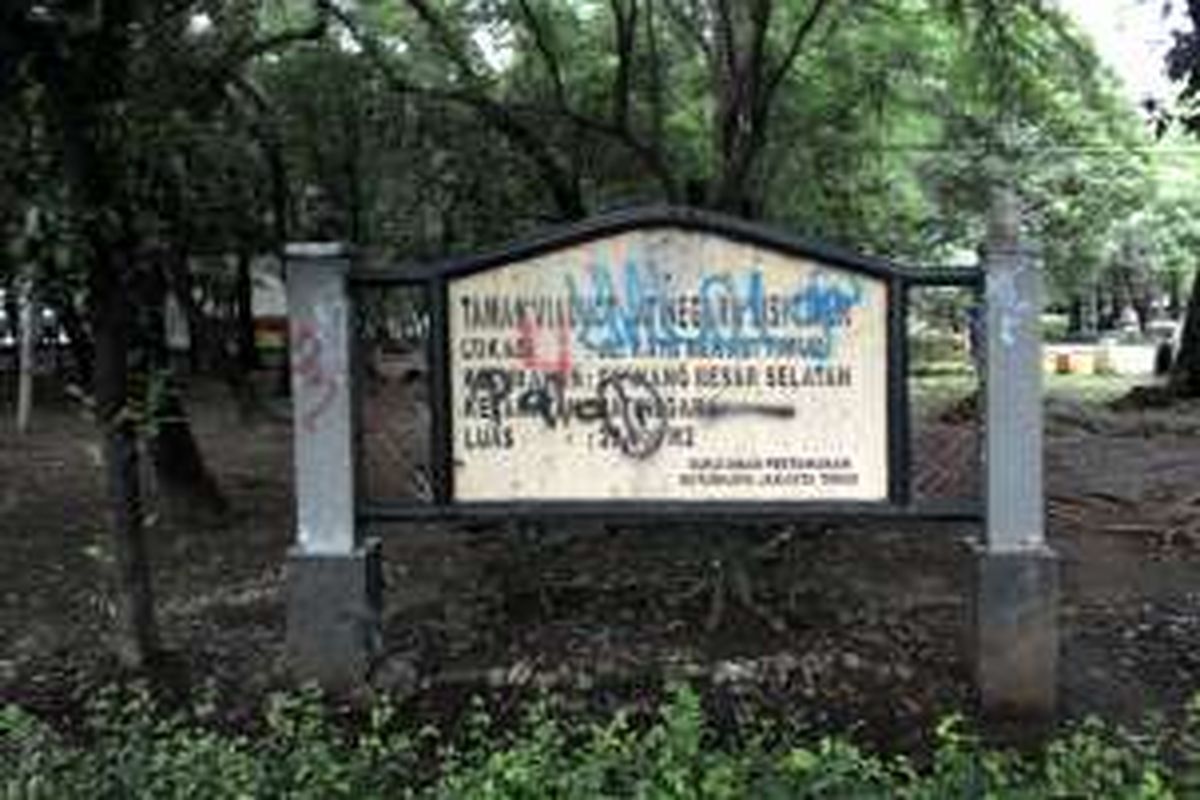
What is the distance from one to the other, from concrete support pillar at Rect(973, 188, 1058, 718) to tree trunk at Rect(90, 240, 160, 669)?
127 inches

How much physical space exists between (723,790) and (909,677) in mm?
3913

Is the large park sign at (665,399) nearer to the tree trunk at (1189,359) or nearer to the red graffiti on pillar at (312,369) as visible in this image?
the red graffiti on pillar at (312,369)

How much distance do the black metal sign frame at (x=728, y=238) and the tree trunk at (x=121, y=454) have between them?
0.92m

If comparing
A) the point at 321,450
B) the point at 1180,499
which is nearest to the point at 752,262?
the point at 321,450

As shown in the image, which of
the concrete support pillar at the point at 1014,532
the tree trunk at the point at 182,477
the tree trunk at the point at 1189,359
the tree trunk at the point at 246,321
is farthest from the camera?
the tree trunk at the point at 246,321

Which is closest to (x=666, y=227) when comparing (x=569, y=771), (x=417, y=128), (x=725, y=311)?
(x=725, y=311)

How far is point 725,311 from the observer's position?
8008mm

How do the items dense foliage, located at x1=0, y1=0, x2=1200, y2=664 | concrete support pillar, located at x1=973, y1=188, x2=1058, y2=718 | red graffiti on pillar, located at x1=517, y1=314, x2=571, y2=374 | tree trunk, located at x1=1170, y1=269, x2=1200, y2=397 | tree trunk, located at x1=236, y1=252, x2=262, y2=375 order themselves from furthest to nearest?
tree trunk, located at x1=236, y1=252, x2=262, y2=375, tree trunk, located at x1=1170, y1=269, x2=1200, y2=397, red graffiti on pillar, located at x1=517, y1=314, x2=571, y2=374, concrete support pillar, located at x1=973, y1=188, x2=1058, y2=718, dense foliage, located at x1=0, y1=0, x2=1200, y2=664

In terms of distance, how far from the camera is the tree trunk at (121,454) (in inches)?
313

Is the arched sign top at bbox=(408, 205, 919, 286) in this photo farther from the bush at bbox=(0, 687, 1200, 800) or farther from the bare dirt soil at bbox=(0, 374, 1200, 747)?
the bush at bbox=(0, 687, 1200, 800)

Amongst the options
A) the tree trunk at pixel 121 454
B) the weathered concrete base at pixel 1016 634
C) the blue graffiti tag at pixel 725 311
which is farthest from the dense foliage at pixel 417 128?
the weathered concrete base at pixel 1016 634

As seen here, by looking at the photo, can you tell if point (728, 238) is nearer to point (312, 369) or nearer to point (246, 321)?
point (312, 369)

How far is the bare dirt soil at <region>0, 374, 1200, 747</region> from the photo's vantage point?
8133mm

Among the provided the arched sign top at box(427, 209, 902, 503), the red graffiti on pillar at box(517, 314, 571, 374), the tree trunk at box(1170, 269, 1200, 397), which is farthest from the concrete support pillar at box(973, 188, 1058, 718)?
the tree trunk at box(1170, 269, 1200, 397)
